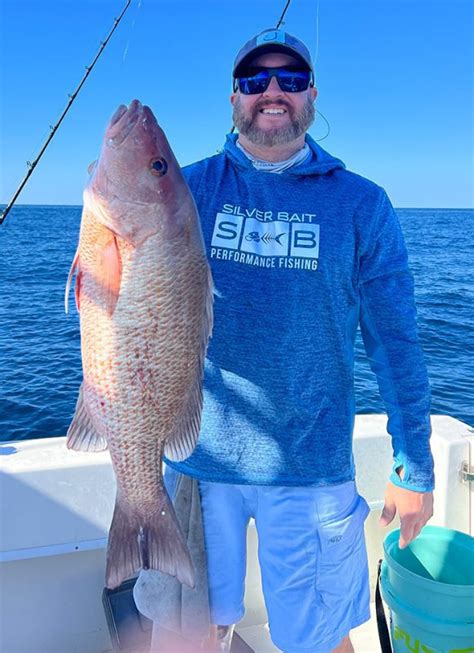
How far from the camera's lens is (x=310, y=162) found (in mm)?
2133

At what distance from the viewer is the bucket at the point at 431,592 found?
93.9 inches

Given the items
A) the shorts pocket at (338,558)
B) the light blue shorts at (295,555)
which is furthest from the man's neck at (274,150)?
the shorts pocket at (338,558)

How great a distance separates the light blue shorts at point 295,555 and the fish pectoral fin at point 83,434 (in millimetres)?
536

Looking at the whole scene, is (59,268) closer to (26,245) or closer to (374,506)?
(26,245)

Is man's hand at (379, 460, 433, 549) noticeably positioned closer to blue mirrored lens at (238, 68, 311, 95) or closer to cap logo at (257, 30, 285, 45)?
blue mirrored lens at (238, 68, 311, 95)

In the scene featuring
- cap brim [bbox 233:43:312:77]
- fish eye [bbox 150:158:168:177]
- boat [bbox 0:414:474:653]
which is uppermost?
cap brim [bbox 233:43:312:77]

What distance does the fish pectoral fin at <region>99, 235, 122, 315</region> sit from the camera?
1.57 metres

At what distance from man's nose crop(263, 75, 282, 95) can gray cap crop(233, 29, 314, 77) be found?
0.11 meters

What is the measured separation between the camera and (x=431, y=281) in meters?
19.4

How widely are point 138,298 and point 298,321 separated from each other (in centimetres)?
65

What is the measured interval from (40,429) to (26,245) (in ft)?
92.2

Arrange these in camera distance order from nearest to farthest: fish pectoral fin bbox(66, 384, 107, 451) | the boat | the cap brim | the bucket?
fish pectoral fin bbox(66, 384, 107, 451), the cap brim, the bucket, the boat

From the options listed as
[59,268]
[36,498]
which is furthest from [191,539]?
[59,268]

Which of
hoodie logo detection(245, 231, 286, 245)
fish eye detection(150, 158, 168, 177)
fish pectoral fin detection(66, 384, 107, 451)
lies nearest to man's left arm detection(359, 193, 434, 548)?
hoodie logo detection(245, 231, 286, 245)
